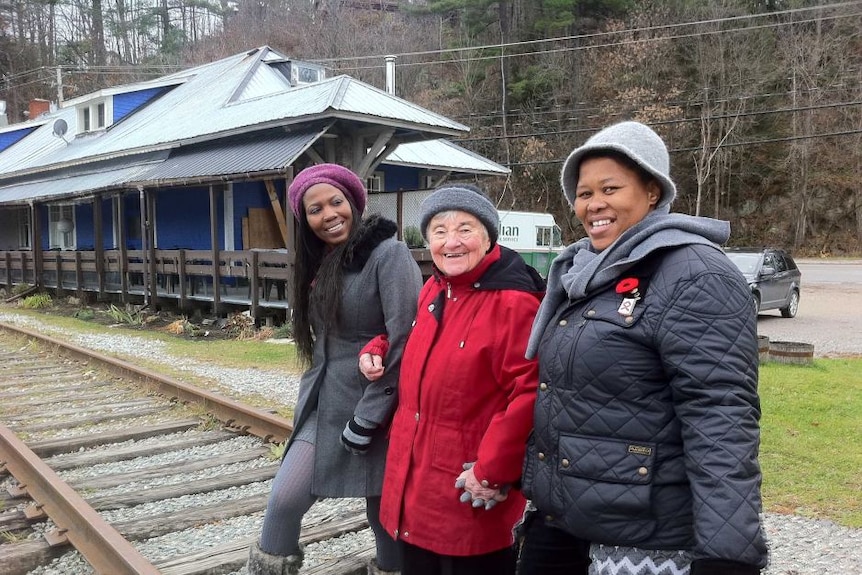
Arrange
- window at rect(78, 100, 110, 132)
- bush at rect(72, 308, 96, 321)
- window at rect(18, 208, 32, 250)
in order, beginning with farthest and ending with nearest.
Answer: window at rect(18, 208, 32, 250) → window at rect(78, 100, 110, 132) → bush at rect(72, 308, 96, 321)

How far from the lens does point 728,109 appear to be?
34.5 meters

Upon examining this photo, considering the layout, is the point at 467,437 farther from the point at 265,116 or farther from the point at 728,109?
the point at 728,109

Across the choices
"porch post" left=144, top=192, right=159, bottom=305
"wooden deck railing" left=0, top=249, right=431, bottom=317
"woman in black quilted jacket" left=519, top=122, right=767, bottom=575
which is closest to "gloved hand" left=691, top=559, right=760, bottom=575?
"woman in black quilted jacket" left=519, top=122, right=767, bottom=575

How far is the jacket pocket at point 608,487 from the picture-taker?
169 cm

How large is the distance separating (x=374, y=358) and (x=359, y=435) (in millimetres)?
305

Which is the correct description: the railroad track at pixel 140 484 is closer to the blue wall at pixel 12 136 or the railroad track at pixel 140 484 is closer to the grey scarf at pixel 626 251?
the grey scarf at pixel 626 251

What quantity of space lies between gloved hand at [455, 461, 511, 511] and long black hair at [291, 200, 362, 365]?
0.89m

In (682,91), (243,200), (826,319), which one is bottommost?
(826,319)

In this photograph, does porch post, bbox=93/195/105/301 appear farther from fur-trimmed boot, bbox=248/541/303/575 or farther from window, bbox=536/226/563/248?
fur-trimmed boot, bbox=248/541/303/575

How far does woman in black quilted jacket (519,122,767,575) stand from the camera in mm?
1579

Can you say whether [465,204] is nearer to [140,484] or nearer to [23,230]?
[140,484]

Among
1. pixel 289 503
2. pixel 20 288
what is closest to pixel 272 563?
pixel 289 503

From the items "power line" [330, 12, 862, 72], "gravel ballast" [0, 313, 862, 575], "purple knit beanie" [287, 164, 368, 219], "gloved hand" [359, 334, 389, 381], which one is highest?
"power line" [330, 12, 862, 72]

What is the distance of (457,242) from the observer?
7.47ft
